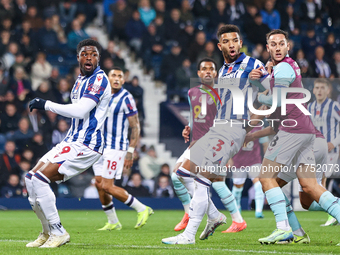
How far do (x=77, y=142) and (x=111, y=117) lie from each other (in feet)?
10.0

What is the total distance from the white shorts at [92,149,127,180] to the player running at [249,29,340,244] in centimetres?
323

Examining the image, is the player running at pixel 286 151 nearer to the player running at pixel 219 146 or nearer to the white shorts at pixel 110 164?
the player running at pixel 219 146

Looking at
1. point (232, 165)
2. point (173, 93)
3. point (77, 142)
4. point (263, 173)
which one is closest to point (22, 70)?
point (173, 93)

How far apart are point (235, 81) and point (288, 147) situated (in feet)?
2.91

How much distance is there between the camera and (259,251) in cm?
505

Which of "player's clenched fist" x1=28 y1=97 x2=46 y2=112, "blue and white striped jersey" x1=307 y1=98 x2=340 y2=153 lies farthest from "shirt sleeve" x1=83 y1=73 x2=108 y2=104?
"blue and white striped jersey" x1=307 y1=98 x2=340 y2=153

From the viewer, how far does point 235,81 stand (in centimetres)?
563

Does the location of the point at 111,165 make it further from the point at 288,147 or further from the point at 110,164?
the point at 288,147

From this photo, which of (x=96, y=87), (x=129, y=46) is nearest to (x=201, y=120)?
(x=96, y=87)

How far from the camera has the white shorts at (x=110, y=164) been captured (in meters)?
8.33

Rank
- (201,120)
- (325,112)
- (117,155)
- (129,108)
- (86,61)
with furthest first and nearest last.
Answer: (325,112) → (129,108) → (117,155) → (201,120) → (86,61)

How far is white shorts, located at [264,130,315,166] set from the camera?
5570mm

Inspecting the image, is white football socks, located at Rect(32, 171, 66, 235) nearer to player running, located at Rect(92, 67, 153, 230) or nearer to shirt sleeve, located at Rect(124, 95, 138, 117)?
player running, located at Rect(92, 67, 153, 230)

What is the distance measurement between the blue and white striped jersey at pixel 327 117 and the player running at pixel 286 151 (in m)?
3.60
